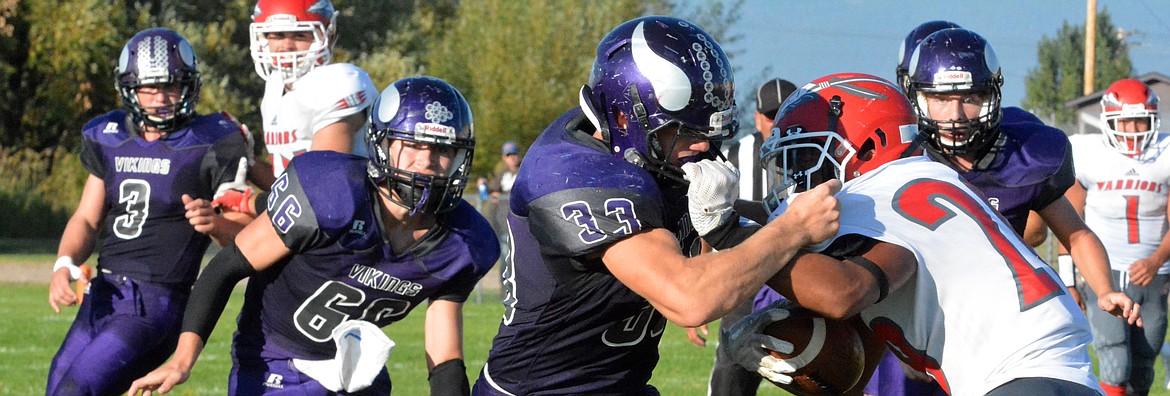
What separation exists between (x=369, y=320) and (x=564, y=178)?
1500 mm

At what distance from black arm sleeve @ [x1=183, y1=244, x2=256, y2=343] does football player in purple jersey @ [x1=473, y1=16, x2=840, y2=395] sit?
932mm

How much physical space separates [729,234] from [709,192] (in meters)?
0.14

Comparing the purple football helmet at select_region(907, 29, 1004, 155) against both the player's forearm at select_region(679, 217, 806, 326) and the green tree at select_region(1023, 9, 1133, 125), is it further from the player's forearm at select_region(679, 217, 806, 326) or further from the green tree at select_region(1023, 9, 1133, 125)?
the green tree at select_region(1023, 9, 1133, 125)

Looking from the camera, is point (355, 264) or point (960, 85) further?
point (960, 85)

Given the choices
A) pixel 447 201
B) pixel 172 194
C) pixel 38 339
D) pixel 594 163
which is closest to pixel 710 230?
pixel 594 163

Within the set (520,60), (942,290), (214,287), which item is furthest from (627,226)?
(520,60)

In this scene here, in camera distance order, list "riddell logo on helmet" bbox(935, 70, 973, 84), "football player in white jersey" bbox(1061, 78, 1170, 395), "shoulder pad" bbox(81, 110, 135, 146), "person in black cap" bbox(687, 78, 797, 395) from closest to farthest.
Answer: "riddell logo on helmet" bbox(935, 70, 973, 84) → "shoulder pad" bbox(81, 110, 135, 146) → "person in black cap" bbox(687, 78, 797, 395) → "football player in white jersey" bbox(1061, 78, 1170, 395)

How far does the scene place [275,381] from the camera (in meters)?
4.12

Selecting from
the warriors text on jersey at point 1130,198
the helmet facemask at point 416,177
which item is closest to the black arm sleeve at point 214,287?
the helmet facemask at point 416,177

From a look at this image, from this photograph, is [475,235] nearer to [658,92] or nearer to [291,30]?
[658,92]

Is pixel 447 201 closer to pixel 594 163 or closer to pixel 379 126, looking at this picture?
pixel 379 126

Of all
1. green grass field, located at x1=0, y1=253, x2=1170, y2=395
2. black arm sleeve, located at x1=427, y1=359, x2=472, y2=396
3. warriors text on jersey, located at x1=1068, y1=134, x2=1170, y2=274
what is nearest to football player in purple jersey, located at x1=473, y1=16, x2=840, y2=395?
black arm sleeve, located at x1=427, y1=359, x2=472, y2=396

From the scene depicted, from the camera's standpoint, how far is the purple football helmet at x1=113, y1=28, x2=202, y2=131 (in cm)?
547

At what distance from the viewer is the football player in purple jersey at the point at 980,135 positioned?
4.71 metres
